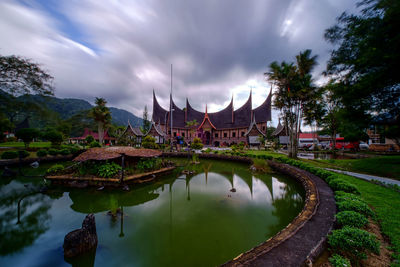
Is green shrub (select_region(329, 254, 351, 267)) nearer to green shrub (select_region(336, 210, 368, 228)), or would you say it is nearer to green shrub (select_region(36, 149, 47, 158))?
green shrub (select_region(336, 210, 368, 228))

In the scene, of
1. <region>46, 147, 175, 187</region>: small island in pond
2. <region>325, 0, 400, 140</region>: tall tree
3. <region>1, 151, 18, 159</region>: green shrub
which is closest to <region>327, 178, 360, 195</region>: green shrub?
<region>325, 0, 400, 140</region>: tall tree

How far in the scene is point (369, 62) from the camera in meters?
7.16

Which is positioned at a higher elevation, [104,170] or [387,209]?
[104,170]

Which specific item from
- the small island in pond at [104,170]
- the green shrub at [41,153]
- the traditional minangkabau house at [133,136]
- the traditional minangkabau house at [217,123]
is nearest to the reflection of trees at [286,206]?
the small island in pond at [104,170]

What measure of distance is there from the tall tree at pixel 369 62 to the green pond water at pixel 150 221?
19.9 feet

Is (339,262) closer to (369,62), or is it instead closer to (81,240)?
(81,240)

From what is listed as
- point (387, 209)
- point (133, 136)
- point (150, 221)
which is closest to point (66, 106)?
point (133, 136)

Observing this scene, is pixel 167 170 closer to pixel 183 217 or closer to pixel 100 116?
pixel 183 217

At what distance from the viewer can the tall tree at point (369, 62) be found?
6613mm

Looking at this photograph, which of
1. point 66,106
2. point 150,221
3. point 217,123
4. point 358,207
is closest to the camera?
point 358,207

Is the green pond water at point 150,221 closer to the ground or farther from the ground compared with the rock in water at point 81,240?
closer to the ground

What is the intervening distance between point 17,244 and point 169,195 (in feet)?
14.2

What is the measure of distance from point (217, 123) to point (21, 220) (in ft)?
103

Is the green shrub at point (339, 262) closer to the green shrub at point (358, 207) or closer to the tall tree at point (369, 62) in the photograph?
the green shrub at point (358, 207)
